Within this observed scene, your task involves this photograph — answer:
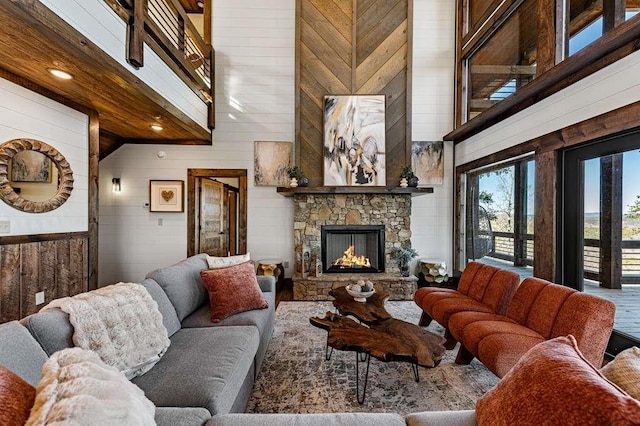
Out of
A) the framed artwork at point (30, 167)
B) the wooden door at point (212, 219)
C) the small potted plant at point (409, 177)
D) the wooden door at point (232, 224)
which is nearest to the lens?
the framed artwork at point (30, 167)

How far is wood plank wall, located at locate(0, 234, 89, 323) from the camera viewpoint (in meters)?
2.74

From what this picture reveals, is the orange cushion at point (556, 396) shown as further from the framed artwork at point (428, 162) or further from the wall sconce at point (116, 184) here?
the wall sconce at point (116, 184)

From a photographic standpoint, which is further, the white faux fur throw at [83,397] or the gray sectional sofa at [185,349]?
the gray sectional sofa at [185,349]

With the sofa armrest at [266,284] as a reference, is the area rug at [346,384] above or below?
below

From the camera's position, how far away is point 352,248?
510 cm

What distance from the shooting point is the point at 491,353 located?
2049 millimetres

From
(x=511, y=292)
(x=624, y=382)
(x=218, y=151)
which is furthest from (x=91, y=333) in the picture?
(x=218, y=151)

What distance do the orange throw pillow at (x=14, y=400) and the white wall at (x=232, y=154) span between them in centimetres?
438

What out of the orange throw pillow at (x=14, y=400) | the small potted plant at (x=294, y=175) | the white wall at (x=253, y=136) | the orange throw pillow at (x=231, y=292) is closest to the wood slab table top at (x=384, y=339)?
the orange throw pillow at (x=231, y=292)

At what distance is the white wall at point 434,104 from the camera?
5160 mm

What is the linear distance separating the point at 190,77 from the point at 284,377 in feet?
13.4

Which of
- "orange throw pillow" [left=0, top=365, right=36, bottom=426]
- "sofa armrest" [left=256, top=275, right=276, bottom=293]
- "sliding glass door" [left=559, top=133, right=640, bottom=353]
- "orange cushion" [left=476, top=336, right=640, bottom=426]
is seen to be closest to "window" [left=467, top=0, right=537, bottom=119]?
"sliding glass door" [left=559, top=133, right=640, bottom=353]

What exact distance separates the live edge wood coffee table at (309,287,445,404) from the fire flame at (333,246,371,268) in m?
2.30

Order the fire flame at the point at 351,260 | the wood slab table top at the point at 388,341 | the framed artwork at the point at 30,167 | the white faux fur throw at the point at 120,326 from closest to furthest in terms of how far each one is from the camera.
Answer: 1. the white faux fur throw at the point at 120,326
2. the wood slab table top at the point at 388,341
3. the framed artwork at the point at 30,167
4. the fire flame at the point at 351,260
